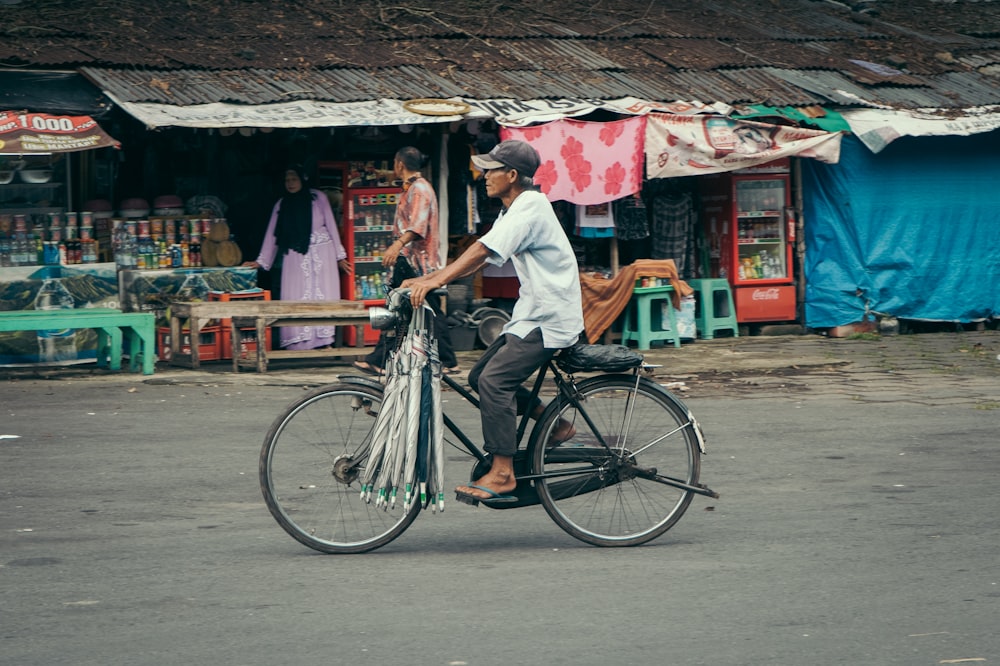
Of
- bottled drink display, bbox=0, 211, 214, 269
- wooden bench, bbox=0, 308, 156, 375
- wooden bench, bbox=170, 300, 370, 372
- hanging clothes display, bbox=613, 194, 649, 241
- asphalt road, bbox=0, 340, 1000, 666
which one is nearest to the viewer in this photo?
asphalt road, bbox=0, 340, 1000, 666

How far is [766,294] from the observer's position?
17.1 meters

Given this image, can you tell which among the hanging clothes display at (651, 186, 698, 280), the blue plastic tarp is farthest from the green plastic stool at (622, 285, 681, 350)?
the blue plastic tarp

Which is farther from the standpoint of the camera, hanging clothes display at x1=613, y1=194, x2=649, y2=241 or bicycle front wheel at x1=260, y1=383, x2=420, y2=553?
hanging clothes display at x1=613, y1=194, x2=649, y2=241

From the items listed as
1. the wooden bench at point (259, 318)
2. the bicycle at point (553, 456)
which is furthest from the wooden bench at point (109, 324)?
the bicycle at point (553, 456)

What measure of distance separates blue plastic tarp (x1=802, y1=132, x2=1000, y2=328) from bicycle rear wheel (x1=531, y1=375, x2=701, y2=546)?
1090 cm

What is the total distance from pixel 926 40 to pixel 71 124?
11.6m

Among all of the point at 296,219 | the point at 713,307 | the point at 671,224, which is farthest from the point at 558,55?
the point at 296,219

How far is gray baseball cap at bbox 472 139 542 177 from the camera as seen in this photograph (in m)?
6.41

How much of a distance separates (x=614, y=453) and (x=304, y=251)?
8913 millimetres

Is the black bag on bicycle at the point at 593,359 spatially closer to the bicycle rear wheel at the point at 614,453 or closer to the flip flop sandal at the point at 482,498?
the bicycle rear wheel at the point at 614,453

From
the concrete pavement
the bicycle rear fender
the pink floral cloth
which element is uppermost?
the pink floral cloth

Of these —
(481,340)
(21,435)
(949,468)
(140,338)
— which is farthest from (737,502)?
(481,340)

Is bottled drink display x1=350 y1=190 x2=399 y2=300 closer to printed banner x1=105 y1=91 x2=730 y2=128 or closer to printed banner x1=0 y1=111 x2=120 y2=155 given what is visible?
printed banner x1=105 y1=91 x2=730 y2=128

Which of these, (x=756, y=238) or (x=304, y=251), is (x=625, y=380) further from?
(x=756, y=238)
